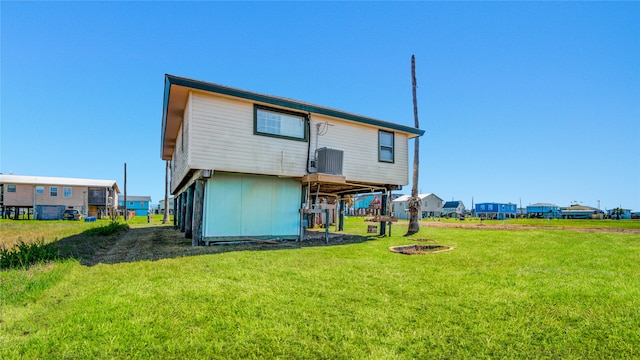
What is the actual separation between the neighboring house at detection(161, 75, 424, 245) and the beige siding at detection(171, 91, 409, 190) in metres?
0.03

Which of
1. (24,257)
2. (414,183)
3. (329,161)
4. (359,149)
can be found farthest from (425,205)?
(24,257)

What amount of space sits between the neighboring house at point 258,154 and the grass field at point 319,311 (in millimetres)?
4061

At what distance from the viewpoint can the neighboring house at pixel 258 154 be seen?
1041 centimetres

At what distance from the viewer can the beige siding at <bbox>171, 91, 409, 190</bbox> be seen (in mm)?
10258

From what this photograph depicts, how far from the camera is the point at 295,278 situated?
6.20 meters

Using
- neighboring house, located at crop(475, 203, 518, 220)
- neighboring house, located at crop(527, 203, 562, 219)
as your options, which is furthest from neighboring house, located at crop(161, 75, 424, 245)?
neighboring house, located at crop(527, 203, 562, 219)

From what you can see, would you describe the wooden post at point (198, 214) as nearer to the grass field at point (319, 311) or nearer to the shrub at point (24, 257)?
the grass field at point (319, 311)

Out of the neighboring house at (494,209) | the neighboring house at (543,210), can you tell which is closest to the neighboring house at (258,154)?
the neighboring house at (494,209)

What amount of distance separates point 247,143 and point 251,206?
2.32 metres

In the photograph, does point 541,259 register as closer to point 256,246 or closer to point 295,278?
point 295,278

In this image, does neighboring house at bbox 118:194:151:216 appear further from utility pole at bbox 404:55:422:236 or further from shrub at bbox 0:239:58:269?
shrub at bbox 0:239:58:269

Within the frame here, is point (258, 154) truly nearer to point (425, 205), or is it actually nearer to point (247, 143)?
point (247, 143)

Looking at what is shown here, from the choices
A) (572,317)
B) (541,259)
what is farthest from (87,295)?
(541,259)

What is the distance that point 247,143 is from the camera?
1108 cm
